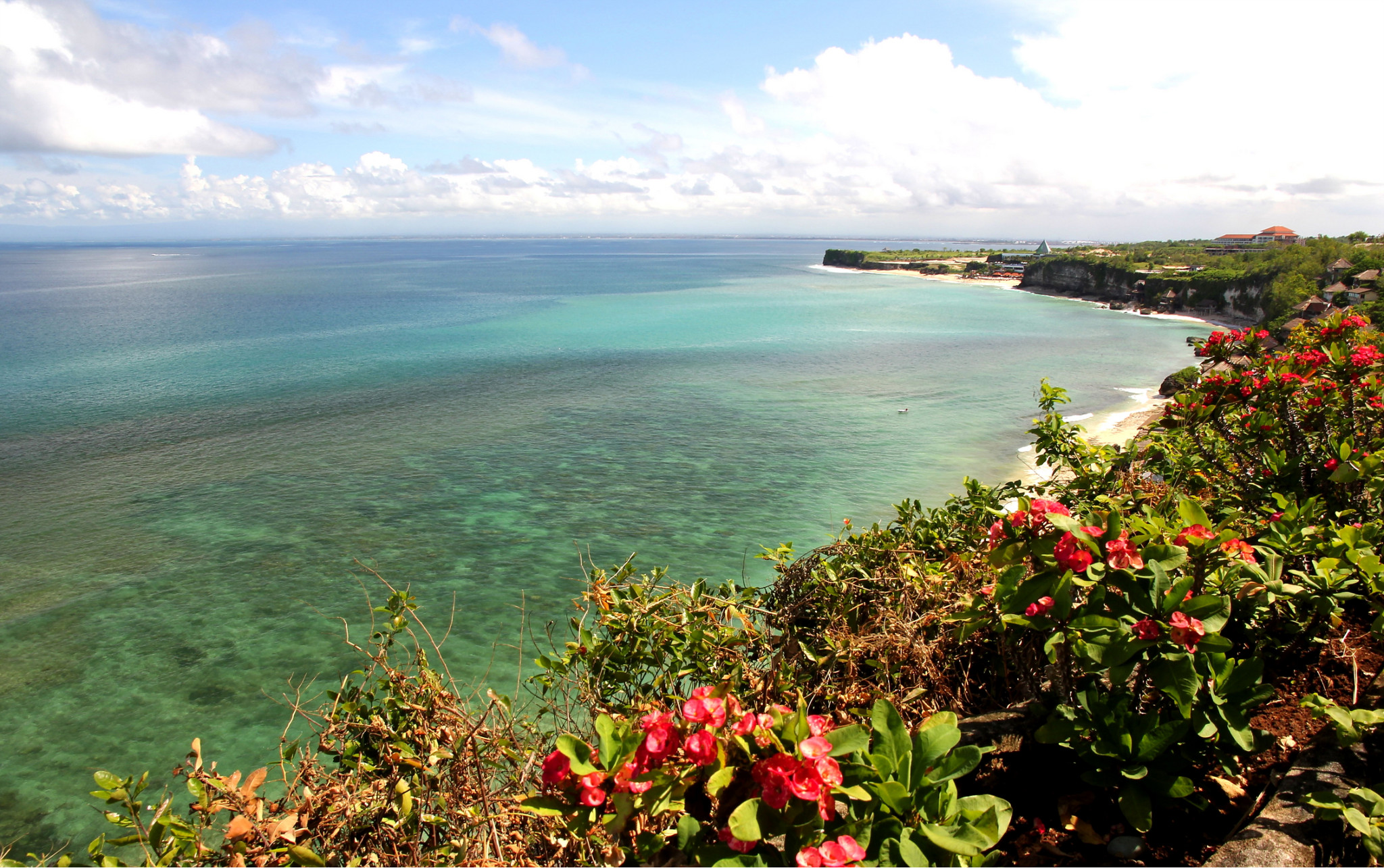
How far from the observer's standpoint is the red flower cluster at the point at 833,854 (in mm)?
2207

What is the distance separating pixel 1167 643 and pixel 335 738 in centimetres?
432

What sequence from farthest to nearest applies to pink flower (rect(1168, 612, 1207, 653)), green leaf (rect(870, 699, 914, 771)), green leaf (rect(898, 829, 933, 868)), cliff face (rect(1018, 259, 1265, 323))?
1. cliff face (rect(1018, 259, 1265, 323))
2. pink flower (rect(1168, 612, 1207, 653))
3. green leaf (rect(870, 699, 914, 771))
4. green leaf (rect(898, 829, 933, 868))

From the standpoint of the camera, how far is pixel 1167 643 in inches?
114

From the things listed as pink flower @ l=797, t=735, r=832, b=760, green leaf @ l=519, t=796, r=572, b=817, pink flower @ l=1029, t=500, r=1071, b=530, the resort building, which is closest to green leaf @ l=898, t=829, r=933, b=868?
pink flower @ l=797, t=735, r=832, b=760

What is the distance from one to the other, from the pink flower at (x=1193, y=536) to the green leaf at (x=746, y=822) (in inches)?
82.4

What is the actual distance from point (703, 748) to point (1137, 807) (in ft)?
6.39

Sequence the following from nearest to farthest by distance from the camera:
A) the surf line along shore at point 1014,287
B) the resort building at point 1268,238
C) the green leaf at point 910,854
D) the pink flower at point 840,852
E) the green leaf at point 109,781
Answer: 1. the pink flower at point 840,852
2. the green leaf at point 910,854
3. the green leaf at point 109,781
4. the surf line along shore at point 1014,287
5. the resort building at point 1268,238

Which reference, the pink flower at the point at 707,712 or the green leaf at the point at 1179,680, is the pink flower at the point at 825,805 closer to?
the pink flower at the point at 707,712

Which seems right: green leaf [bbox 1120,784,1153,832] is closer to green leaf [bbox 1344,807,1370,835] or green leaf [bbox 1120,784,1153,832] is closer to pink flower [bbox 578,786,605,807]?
green leaf [bbox 1344,807,1370,835]

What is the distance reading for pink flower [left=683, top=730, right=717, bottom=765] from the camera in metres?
2.45

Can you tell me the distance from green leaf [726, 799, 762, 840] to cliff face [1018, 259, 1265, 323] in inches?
3034

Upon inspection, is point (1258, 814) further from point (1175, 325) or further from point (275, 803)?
point (1175, 325)

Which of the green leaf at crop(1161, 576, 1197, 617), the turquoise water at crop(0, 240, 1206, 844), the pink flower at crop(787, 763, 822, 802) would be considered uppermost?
the green leaf at crop(1161, 576, 1197, 617)

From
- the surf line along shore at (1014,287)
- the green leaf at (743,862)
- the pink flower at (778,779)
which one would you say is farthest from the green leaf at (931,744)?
the surf line along shore at (1014,287)
